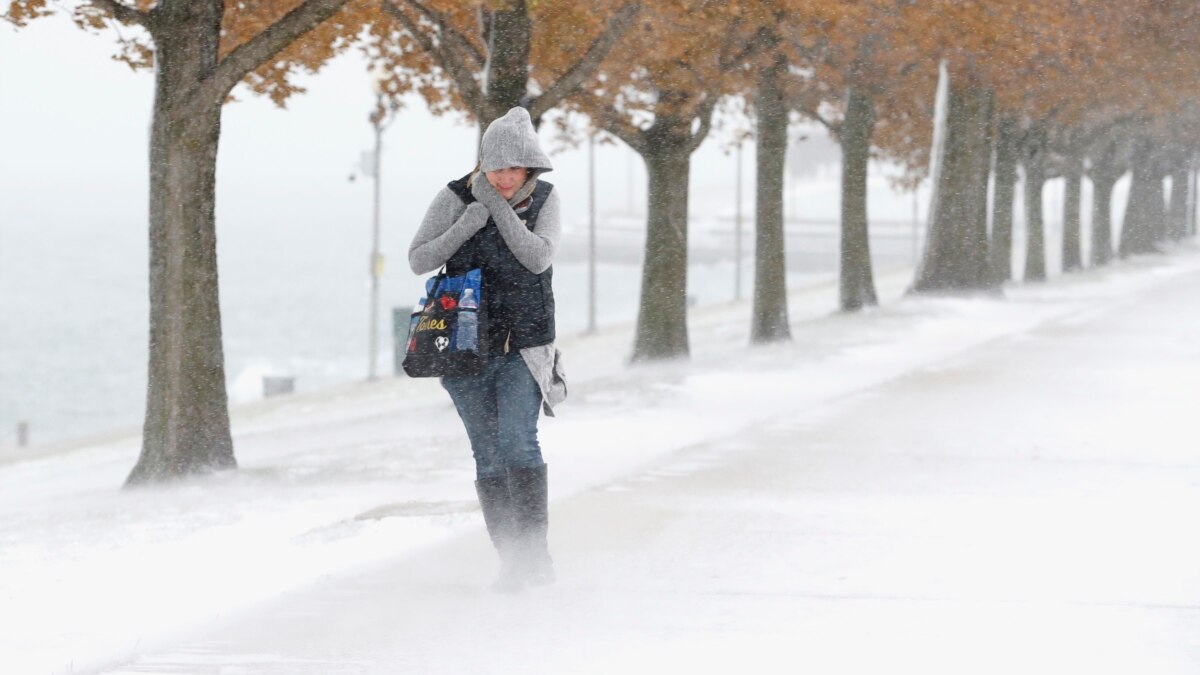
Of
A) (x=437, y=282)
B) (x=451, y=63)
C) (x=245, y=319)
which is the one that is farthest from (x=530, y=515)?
(x=245, y=319)

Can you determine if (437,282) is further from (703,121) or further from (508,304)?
(703,121)

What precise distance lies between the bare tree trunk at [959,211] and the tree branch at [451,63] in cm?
1675

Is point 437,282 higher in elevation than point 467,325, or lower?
higher

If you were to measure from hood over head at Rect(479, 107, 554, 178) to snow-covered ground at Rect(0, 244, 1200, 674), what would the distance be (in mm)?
1712

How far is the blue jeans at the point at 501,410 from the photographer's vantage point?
7.38 meters

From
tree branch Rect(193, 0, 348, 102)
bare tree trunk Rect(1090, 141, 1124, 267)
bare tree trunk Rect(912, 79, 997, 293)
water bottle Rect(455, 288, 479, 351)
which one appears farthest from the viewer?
bare tree trunk Rect(1090, 141, 1124, 267)

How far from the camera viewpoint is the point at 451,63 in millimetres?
18938

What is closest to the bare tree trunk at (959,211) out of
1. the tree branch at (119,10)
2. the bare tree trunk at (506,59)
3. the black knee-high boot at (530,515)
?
the bare tree trunk at (506,59)

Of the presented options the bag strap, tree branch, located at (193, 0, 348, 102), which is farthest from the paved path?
tree branch, located at (193, 0, 348, 102)

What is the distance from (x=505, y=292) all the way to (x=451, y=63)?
1193 cm

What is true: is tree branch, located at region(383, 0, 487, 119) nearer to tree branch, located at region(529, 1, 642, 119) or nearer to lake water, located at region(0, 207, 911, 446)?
tree branch, located at region(529, 1, 642, 119)

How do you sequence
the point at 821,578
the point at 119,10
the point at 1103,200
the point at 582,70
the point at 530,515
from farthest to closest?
the point at 1103,200, the point at 582,70, the point at 119,10, the point at 821,578, the point at 530,515

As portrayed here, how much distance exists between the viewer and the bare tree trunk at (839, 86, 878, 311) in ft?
109

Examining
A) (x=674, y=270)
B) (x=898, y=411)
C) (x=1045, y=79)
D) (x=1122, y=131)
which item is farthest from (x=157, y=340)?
(x=1122, y=131)
